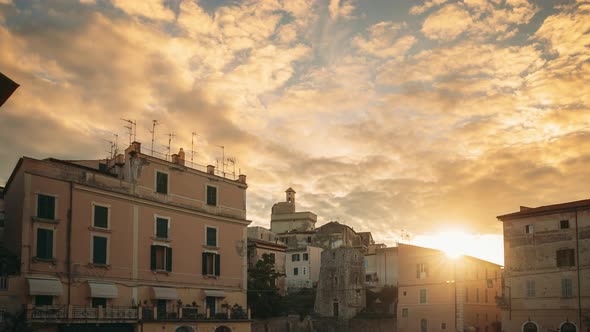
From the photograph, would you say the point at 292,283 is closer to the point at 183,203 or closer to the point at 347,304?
the point at 347,304

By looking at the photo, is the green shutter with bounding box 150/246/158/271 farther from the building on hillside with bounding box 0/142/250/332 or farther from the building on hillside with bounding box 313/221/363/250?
the building on hillside with bounding box 313/221/363/250

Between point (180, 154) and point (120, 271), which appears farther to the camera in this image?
point (180, 154)

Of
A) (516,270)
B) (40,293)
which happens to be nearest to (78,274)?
(40,293)

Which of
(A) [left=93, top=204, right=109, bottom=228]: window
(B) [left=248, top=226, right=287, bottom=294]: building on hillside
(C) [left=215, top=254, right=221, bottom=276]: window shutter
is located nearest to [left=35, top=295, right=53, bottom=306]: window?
(A) [left=93, top=204, right=109, bottom=228]: window

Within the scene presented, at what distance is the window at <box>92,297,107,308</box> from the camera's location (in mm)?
42219

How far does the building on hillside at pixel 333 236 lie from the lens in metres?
95.8

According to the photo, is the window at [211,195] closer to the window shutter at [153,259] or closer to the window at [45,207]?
the window shutter at [153,259]

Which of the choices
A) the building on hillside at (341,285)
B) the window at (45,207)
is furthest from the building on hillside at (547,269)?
the window at (45,207)

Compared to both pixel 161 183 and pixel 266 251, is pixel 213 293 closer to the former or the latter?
pixel 161 183

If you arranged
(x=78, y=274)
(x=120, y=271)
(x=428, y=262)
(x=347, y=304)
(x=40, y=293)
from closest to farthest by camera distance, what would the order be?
(x=40, y=293) < (x=78, y=274) < (x=120, y=271) < (x=428, y=262) < (x=347, y=304)

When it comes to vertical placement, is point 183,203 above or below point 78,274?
above

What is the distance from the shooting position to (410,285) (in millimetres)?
66625

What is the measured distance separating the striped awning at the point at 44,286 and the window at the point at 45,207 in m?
4.06

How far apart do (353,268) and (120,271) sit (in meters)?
39.1
